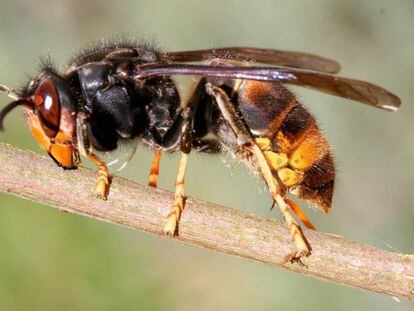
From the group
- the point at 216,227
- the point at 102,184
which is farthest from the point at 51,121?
the point at 216,227

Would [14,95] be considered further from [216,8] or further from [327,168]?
[216,8]

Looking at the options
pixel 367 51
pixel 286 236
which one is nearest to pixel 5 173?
pixel 286 236

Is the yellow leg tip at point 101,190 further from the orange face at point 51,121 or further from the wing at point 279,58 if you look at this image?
the wing at point 279,58

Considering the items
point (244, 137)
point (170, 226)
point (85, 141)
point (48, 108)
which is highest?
point (244, 137)

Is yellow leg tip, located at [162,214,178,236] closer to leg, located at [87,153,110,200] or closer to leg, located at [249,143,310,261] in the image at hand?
leg, located at [87,153,110,200]

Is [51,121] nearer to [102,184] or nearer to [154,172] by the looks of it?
[102,184]
